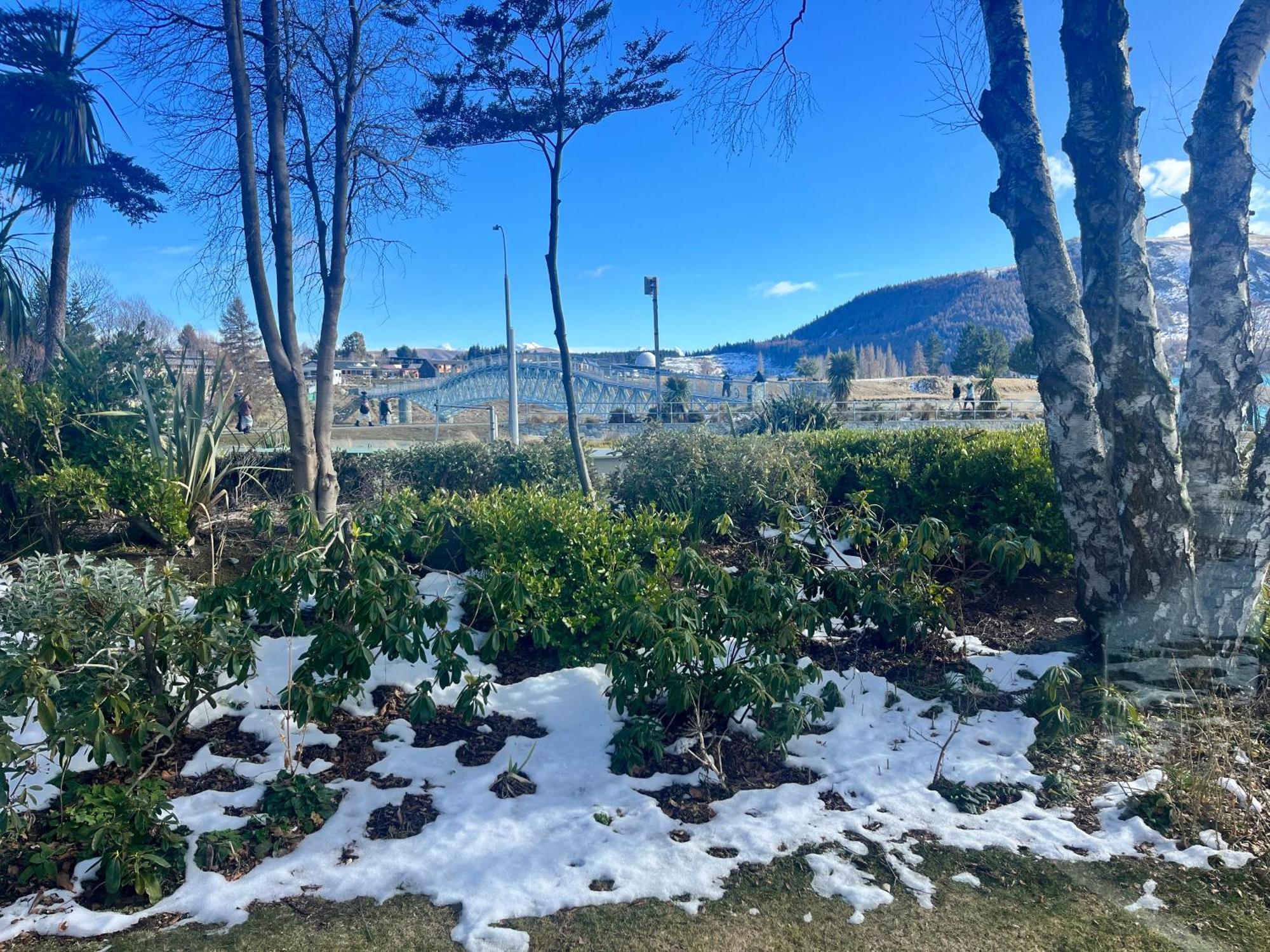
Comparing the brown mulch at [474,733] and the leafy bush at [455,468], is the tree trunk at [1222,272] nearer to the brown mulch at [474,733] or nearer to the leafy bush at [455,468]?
the brown mulch at [474,733]

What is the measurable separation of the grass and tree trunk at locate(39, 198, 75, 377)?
14186 mm

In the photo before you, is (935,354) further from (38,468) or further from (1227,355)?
(38,468)

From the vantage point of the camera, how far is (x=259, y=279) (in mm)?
6285

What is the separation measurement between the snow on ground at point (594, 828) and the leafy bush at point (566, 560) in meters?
0.50

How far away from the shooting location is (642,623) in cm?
346

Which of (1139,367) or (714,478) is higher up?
(1139,367)

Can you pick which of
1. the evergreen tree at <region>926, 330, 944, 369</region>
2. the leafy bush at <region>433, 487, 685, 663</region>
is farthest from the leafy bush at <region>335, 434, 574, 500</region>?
the evergreen tree at <region>926, 330, 944, 369</region>

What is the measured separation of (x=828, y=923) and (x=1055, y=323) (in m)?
3.41

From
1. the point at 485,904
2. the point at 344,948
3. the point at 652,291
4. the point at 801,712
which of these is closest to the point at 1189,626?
the point at 801,712

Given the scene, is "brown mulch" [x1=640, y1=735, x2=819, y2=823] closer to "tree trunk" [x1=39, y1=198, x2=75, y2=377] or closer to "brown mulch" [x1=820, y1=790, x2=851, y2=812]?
"brown mulch" [x1=820, y1=790, x2=851, y2=812]

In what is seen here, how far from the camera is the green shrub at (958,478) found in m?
6.02

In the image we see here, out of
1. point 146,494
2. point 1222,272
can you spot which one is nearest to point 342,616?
point 146,494

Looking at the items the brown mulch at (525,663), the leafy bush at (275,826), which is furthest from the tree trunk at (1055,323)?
the leafy bush at (275,826)

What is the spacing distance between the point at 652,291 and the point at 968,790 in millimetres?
12171
